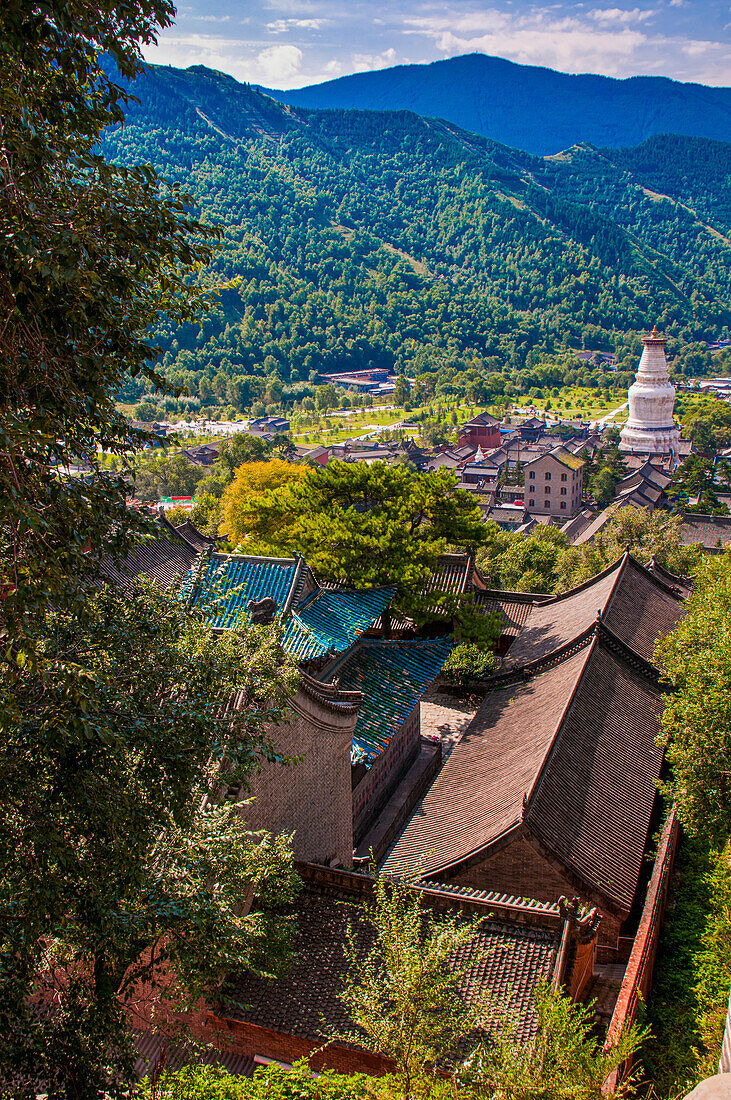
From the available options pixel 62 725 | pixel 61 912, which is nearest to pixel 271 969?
pixel 61 912

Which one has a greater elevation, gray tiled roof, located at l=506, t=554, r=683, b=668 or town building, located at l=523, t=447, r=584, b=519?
town building, located at l=523, t=447, r=584, b=519

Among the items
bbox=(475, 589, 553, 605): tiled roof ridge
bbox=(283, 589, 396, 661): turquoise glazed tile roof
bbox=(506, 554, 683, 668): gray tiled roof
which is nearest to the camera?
bbox=(283, 589, 396, 661): turquoise glazed tile roof

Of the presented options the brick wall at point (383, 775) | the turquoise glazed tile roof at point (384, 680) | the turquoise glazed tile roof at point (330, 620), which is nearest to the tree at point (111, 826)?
the turquoise glazed tile roof at point (330, 620)

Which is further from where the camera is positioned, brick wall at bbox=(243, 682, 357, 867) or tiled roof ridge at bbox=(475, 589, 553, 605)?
tiled roof ridge at bbox=(475, 589, 553, 605)

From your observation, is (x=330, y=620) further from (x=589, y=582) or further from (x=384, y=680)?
(x=589, y=582)

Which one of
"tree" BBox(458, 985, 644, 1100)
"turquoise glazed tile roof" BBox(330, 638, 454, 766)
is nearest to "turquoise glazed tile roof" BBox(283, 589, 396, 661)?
"turquoise glazed tile roof" BBox(330, 638, 454, 766)

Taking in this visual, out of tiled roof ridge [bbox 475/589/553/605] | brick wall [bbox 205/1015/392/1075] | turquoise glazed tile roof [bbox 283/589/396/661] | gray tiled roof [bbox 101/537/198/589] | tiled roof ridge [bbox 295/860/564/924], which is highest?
tiled roof ridge [bbox 475/589/553/605]

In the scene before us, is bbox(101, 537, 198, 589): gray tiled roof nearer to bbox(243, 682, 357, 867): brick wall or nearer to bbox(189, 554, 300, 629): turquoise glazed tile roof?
bbox(189, 554, 300, 629): turquoise glazed tile roof
